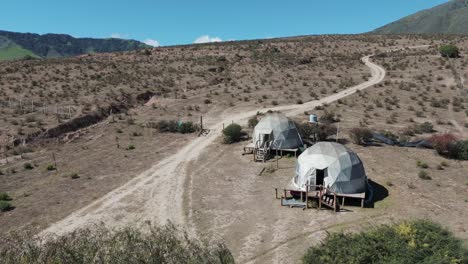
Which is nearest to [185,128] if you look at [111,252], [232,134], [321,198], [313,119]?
[232,134]

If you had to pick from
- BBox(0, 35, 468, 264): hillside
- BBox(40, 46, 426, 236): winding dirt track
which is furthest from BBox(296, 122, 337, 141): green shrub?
BBox(40, 46, 426, 236): winding dirt track

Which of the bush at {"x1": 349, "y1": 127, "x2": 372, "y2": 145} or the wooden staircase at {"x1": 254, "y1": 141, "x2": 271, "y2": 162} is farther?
the bush at {"x1": 349, "y1": 127, "x2": 372, "y2": 145}

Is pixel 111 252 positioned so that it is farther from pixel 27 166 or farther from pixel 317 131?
pixel 317 131

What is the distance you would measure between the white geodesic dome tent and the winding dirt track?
26.3 ft

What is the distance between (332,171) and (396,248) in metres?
11.7

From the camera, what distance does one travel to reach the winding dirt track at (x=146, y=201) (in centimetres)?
2430

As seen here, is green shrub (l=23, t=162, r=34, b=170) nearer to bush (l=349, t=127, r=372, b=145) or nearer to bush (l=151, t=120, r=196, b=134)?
bush (l=151, t=120, r=196, b=134)

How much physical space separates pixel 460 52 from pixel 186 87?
55.5 metres

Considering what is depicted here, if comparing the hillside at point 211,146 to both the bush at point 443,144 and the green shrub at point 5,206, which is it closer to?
the green shrub at point 5,206

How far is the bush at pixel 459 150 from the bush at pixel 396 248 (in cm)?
1909

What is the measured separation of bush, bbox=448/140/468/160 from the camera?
33.0m

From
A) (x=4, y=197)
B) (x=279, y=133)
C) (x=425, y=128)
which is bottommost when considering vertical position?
(x=4, y=197)

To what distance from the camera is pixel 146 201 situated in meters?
27.3

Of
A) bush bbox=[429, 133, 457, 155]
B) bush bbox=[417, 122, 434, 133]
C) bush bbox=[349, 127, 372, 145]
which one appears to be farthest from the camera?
bush bbox=[417, 122, 434, 133]
